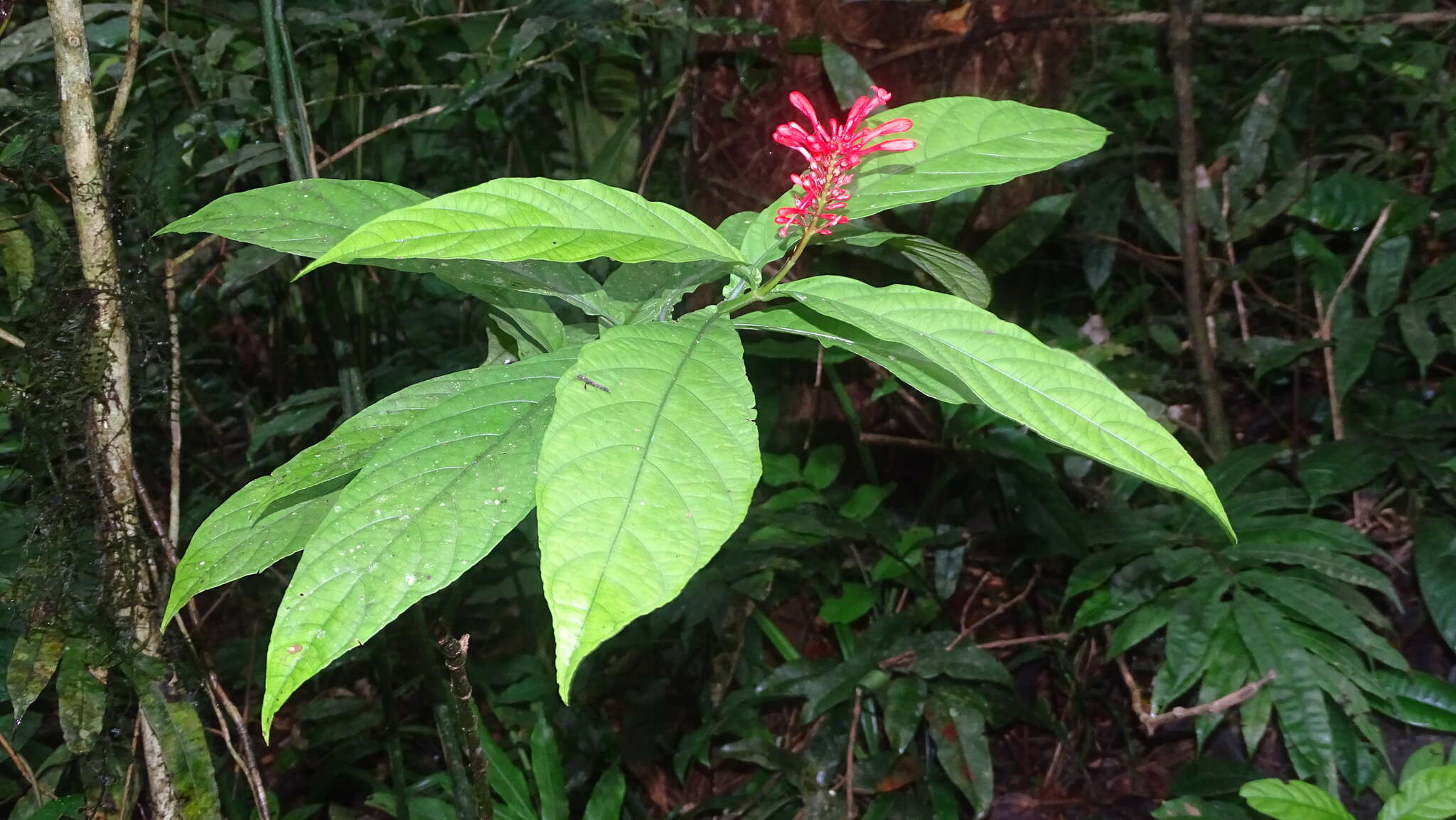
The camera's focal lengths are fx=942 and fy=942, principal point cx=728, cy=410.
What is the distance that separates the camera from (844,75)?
6.77 feet

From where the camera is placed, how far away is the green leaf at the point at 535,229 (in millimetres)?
575

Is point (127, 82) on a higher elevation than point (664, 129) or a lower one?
higher

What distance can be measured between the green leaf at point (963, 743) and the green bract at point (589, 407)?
147cm

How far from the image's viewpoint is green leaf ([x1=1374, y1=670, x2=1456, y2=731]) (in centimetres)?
194

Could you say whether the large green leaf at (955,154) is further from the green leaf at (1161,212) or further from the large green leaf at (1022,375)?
the green leaf at (1161,212)

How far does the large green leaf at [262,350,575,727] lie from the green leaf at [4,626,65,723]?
35.4 inches

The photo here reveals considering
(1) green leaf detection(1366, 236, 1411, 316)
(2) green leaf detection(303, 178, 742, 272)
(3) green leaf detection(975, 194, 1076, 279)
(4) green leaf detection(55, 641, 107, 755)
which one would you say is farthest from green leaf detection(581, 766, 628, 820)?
(1) green leaf detection(1366, 236, 1411, 316)

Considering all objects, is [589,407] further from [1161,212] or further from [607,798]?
[1161,212]

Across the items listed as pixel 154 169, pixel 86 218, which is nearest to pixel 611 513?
pixel 86 218

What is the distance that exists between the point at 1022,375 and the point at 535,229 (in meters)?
0.35

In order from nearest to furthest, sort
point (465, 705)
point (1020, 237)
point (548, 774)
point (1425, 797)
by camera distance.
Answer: point (465, 705) < point (1425, 797) < point (548, 774) < point (1020, 237)

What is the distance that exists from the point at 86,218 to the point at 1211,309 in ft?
9.32

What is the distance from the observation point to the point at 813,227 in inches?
30.3

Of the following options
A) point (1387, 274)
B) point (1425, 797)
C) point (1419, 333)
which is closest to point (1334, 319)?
point (1387, 274)
